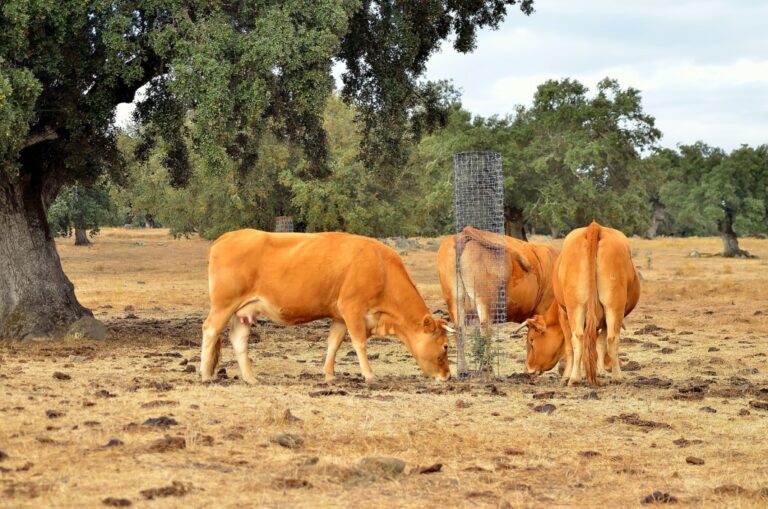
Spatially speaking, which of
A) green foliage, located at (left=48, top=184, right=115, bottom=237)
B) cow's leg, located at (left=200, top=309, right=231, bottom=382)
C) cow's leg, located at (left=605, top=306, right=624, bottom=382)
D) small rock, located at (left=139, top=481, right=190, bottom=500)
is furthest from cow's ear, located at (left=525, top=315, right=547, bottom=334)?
green foliage, located at (left=48, top=184, right=115, bottom=237)

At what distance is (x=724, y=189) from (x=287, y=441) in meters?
50.0

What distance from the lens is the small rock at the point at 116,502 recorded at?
7008mm

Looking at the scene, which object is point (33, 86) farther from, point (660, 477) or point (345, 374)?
point (660, 477)

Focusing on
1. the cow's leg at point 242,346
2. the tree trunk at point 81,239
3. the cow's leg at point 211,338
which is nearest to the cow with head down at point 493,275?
the cow's leg at point 242,346

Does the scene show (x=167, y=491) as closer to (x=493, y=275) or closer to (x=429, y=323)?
(x=429, y=323)

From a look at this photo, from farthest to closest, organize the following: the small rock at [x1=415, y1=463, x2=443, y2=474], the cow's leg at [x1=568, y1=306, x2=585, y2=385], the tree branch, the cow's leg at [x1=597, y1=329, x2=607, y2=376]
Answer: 1. the tree branch
2. the cow's leg at [x1=597, y1=329, x2=607, y2=376]
3. the cow's leg at [x1=568, y1=306, x2=585, y2=385]
4. the small rock at [x1=415, y1=463, x2=443, y2=474]

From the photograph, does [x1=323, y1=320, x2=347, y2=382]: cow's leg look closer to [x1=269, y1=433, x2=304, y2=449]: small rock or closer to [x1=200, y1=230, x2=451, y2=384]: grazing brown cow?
[x1=200, y1=230, x2=451, y2=384]: grazing brown cow

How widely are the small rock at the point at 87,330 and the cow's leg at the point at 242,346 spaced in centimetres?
632

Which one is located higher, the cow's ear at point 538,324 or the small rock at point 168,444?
the cow's ear at point 538,324

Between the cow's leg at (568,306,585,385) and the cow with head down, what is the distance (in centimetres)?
134

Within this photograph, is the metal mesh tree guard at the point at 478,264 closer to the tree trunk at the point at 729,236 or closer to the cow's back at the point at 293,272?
the cow's back at the point at 293,272

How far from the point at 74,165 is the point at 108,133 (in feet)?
4.12

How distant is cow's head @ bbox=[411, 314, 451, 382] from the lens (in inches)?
527

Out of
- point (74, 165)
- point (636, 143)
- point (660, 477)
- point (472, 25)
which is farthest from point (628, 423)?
point (636, 143)
